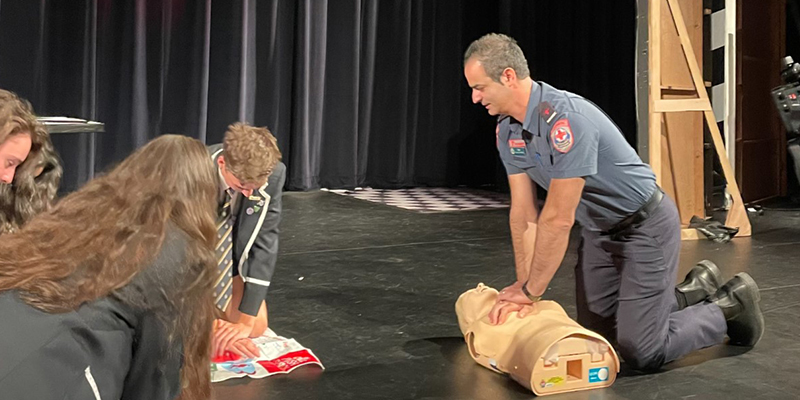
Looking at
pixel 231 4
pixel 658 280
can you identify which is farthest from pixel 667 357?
pixel 231 4

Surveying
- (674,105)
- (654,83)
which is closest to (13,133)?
(654,83)

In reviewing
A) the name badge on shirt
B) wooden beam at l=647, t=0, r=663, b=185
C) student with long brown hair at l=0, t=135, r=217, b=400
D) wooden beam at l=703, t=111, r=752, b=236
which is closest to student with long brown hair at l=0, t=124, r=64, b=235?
student with long brown hair at l=0, t=135, r=217, b=400

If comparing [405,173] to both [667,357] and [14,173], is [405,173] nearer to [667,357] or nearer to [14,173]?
[667,357]

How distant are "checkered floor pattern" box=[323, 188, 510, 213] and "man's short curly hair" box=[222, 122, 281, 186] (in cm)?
384

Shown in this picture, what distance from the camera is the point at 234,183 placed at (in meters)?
2.36

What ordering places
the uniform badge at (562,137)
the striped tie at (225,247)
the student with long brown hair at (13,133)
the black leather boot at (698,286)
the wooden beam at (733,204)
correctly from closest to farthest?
1. the student with long brown hair at (13,133)
2. the uniform badge at (562,137)
3. the striped tie at (225,247)
4. the black leather boot at (698,286)
5. the wooden beam at (733,204)

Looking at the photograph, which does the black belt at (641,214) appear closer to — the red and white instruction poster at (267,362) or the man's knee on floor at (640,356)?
the man's knee on floor at (640,356)

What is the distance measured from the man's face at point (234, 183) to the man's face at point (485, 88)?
63 cm

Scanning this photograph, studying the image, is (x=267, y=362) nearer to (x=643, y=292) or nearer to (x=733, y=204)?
(x=643, y=292)

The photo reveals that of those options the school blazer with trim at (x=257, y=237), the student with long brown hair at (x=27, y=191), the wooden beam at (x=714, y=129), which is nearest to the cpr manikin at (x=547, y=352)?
the school blazer with trim at (x=257, y=237)

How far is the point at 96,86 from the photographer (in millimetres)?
6074

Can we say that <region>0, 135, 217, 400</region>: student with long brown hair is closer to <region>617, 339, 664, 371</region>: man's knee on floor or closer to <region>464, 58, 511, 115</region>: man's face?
<region>464, 58, 511, 115</region>: man's face

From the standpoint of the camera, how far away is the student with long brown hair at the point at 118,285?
4.00 ft

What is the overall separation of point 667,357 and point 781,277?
1.54 m
